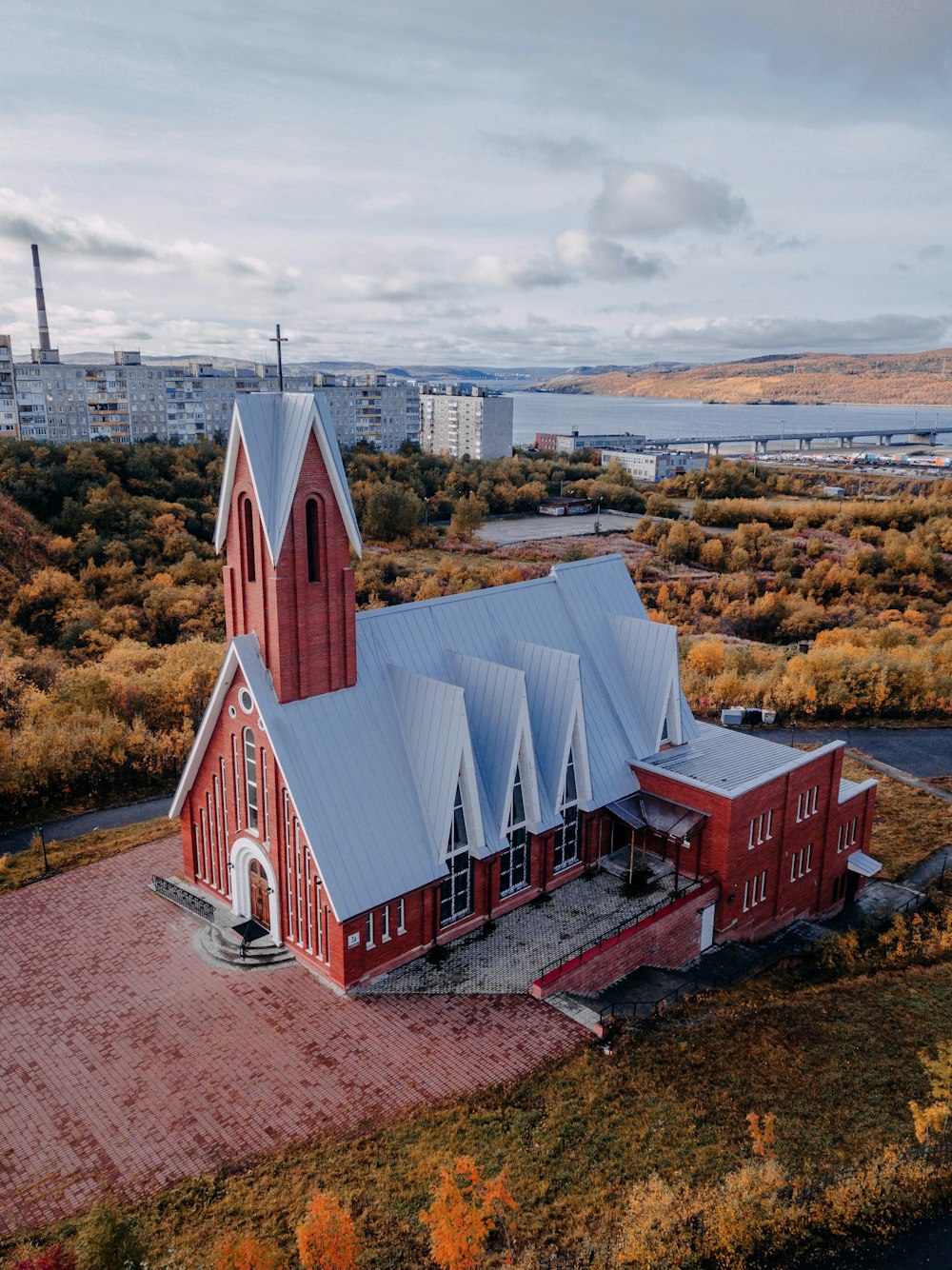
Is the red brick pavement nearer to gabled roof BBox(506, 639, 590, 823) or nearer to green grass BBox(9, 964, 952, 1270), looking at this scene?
green grass BBox(9, 964, 952, 1270)

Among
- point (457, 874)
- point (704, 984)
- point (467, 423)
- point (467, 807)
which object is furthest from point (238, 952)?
point (467, 423)

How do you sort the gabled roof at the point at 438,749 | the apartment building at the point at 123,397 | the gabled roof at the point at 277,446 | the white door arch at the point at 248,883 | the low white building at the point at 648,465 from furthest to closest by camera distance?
the low white building at the point at 648,465 → the apartment building at the point at 123,397 → the white door arch at the point at 248,883 → the gabled roof at the point at 438,749 → the gabled roof at the point at 277,446

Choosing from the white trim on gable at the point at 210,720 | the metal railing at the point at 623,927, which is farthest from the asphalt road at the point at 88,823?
the metal railing at the point at 623,927

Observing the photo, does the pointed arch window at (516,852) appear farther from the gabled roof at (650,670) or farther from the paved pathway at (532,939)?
the gabled roof at (650,670)

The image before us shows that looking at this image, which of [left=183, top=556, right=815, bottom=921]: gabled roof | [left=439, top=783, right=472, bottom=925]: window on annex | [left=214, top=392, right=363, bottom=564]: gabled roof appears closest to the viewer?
[left=214, top=392, right=363, bottom=564]: gabled roof

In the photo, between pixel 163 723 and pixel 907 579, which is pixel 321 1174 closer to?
pixel 163 723

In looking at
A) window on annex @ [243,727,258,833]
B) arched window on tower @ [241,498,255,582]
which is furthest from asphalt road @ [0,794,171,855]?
arched window on tower @ [241,498,255,582]
